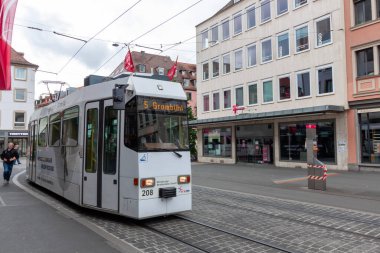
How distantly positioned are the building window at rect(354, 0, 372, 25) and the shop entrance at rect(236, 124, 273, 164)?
951 centimetres

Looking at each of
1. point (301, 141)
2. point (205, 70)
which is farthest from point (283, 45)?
point (205, 70)

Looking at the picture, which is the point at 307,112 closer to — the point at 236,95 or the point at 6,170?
the point at 236,95

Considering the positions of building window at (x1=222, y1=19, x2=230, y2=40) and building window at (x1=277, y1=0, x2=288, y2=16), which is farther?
building window at (x1=222, y1=19, x2=230, y2=40)

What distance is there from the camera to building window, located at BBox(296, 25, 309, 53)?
82.1ft

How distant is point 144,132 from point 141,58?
201 ft

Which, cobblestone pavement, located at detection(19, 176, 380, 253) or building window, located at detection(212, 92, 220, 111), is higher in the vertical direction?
building window, located at detection(212, 92, 220, 111)

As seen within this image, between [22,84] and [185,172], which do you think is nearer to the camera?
[185,172]

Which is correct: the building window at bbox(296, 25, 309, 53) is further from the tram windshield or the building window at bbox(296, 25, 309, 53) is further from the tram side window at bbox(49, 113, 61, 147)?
the tram windshield

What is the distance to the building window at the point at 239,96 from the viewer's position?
30.7m

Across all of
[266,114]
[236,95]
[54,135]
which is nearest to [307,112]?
[266,114]

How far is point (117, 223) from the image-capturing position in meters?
7.75

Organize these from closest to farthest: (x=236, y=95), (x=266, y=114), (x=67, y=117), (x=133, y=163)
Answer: (x=133, y=163)
(x=67, y=117)
(x=266, y=114)
(x=236, y=95)

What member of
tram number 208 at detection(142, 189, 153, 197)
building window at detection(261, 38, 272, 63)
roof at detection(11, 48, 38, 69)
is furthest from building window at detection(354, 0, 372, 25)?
roof at detection(11, 48, 38, 69)

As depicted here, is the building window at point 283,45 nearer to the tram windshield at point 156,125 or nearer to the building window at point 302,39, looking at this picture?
the building window at point 302,39
